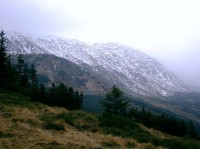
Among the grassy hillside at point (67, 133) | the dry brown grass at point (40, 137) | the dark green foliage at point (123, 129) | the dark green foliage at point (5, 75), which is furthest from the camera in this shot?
the dark green foliage at point (5, 75)

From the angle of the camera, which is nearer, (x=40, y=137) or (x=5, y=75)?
(x=40, y=137)

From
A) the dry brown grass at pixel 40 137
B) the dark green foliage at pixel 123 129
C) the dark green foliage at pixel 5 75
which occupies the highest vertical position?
the dark green foliage at pixel 5 75

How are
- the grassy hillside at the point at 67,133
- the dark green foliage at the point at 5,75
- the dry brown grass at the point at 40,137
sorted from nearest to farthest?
1. the dry brown grass at the point at 40,137
2. the grassy hillside at the point at 67,133
3. the dark green foliage at the point at 5,75

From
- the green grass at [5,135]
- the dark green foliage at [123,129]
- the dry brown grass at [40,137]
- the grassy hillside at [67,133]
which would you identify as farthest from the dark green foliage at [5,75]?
the green grass at [5,135]

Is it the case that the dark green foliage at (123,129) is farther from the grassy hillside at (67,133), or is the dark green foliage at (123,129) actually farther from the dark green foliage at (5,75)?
the dark green foliage at (5,75)

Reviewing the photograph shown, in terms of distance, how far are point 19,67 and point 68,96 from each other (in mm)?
38391

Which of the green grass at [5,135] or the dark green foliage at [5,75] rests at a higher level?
the dark green foliage at [5,75]

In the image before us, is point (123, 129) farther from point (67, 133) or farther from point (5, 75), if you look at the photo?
point (5, 75)

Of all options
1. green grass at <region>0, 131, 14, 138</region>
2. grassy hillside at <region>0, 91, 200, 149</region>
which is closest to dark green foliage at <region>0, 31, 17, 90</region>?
grassy hillside at <region>0, 91, 200, 149</region>

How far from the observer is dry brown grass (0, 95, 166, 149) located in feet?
84.9

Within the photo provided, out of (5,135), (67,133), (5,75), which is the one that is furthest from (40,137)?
(5,75)

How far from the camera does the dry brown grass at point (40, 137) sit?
25.9 m

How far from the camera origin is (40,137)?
28.3 meters

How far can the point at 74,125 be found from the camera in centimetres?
3897
